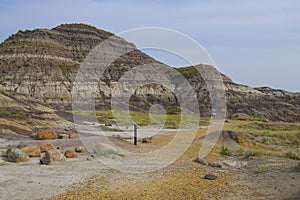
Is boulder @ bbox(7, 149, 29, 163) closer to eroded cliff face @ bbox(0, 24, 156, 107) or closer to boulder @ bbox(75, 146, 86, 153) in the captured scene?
boulder @ bbox(75, 146, 86, 153)

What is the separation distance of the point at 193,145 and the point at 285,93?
276 ft

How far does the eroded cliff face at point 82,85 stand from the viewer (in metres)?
77.2

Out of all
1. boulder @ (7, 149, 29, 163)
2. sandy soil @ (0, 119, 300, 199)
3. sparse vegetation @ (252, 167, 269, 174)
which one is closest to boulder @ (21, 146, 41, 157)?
sandy soil @ (0, 119, 300, 199)

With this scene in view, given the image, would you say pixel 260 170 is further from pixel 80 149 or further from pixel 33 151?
pixel 33 151

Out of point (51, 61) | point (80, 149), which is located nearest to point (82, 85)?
point (51, 61)

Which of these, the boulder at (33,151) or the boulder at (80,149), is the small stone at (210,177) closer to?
the boulder at (80,149)

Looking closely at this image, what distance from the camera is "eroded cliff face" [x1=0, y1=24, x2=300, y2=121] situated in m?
77.2

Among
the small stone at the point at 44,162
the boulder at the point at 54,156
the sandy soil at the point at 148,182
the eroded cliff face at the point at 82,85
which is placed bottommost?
the sandy soil at the point at 148,182

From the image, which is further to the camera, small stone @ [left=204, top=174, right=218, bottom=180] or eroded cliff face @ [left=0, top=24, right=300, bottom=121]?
eroded cliff face @ [left=0, top=24, right=300, bottom=121]

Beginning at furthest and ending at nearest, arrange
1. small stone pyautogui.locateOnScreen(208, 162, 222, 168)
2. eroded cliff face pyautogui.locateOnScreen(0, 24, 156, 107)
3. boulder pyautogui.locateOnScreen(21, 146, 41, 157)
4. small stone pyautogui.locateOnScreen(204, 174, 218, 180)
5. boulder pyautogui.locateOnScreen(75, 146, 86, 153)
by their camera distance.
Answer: eroded cliff face pyautogui.locateOnScreen(0, 24, 156, 107) → boulder pyautogui.locateOnScreen(75, 146, 86, 153) → boulder pyautogui.locateOnScreen(21, 146, 41, 157) → small stone pyautogui.locateOnScreen(208, 162, 222, 168) → small stone pyautogui.locateOnScreen(204, 174, 218, 180)

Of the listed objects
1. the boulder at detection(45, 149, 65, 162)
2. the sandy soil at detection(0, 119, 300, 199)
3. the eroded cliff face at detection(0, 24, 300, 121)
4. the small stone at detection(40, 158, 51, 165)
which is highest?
the eroded cliff face at detection(0, 24, 300, 121)

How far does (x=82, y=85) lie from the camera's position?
81312mm

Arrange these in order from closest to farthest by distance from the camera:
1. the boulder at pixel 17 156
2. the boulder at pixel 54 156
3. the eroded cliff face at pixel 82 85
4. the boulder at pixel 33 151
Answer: the boulder at pixel 54 156
the boulder at pixel 17 156
the boulder at pixel 33 151
the eroded cliff face at pixel 82 85

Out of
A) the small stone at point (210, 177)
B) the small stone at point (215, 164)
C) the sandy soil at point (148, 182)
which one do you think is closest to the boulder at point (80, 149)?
the sandy soil at point (148, 182)
